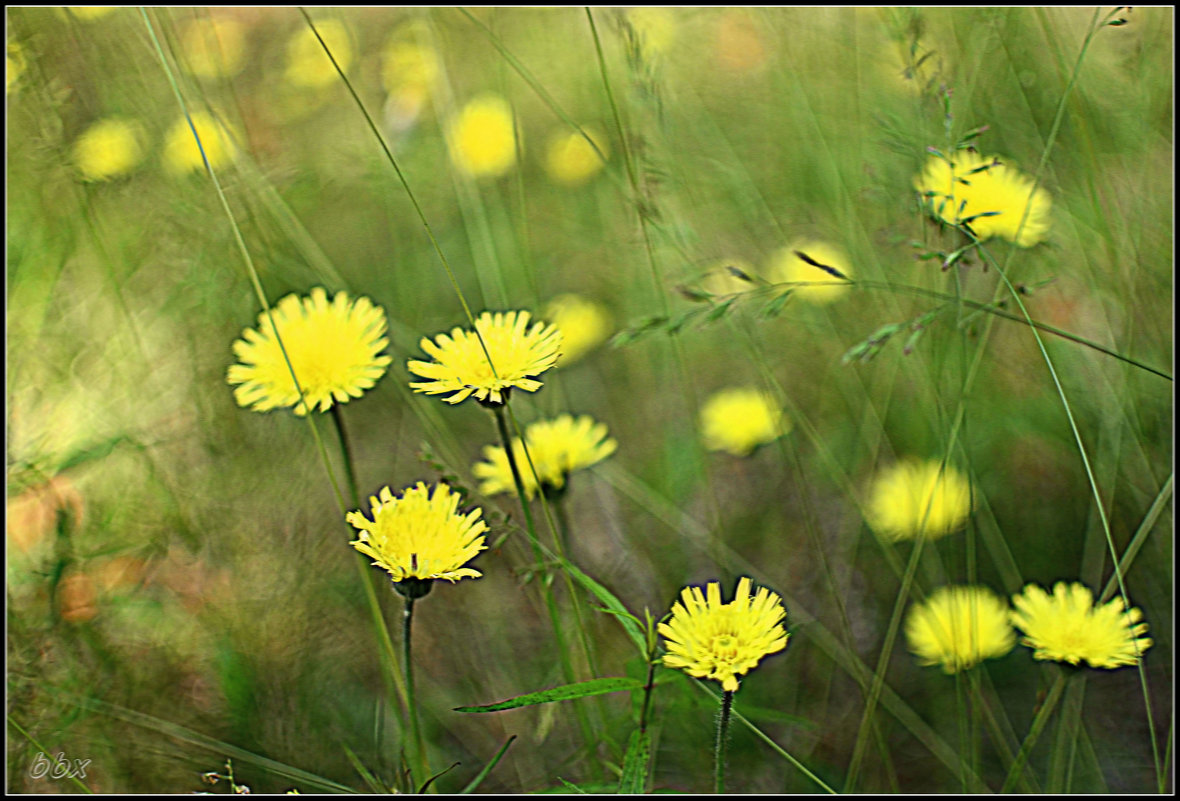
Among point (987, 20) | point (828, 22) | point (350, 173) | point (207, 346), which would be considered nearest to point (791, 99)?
point (828, 22)

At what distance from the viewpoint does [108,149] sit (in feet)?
3.83

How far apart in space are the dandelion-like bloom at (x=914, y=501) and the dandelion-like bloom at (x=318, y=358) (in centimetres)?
58

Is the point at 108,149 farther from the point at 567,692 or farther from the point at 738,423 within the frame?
the point at 567,692

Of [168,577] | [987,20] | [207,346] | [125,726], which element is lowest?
[125,726]

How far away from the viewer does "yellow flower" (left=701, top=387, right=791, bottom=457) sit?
1.10 m

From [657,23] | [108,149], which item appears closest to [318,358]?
[108,149]

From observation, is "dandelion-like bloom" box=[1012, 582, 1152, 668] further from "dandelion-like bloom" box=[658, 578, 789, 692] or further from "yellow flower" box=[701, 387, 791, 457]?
"yellow flower" box=[701, 387, 791, 457]

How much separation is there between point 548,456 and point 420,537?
0.88 feet

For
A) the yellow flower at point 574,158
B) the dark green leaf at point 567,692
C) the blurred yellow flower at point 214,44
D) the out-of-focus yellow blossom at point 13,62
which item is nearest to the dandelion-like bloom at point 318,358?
the dark green leaf at point 567,692

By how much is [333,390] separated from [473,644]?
454mm

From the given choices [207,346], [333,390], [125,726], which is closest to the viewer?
[333,390]

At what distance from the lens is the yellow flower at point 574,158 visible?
4.58 feet

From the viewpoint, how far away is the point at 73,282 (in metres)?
1.09

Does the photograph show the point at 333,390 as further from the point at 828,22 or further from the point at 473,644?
the point at 828,22
